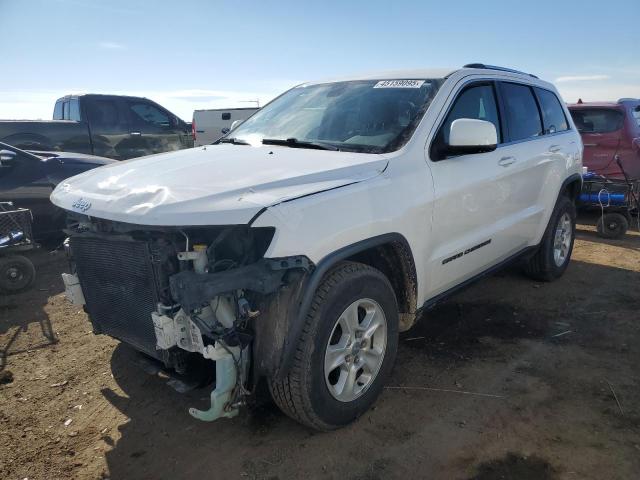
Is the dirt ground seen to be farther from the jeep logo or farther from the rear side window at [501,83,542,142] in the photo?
the rear side window at [501,83,542,142]

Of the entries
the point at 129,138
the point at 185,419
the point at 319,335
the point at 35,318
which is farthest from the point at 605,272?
the point at 129,138

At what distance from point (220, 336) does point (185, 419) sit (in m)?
0.96

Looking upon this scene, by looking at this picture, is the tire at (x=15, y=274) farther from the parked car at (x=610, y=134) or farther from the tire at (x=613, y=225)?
the parked car at (x=610, y=134)

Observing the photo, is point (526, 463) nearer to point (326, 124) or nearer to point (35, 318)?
point (326, 124)

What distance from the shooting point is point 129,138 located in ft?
35.1

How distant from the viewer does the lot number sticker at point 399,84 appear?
3.62 m

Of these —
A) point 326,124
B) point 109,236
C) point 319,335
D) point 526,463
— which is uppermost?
point 326,124

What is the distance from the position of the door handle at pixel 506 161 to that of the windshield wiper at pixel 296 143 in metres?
1.43

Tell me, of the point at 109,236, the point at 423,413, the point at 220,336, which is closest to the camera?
the point at 220,336

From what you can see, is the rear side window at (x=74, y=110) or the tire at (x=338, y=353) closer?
the tire at (x=338, y=353)

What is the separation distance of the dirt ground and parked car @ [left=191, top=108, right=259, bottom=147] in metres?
10.1

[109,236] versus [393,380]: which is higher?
[109,236]

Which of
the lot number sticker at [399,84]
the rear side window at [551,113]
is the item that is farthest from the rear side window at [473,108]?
the rear side window at [551,113]

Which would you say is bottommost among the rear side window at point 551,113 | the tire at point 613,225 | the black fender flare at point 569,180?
the tire at point 613,225
